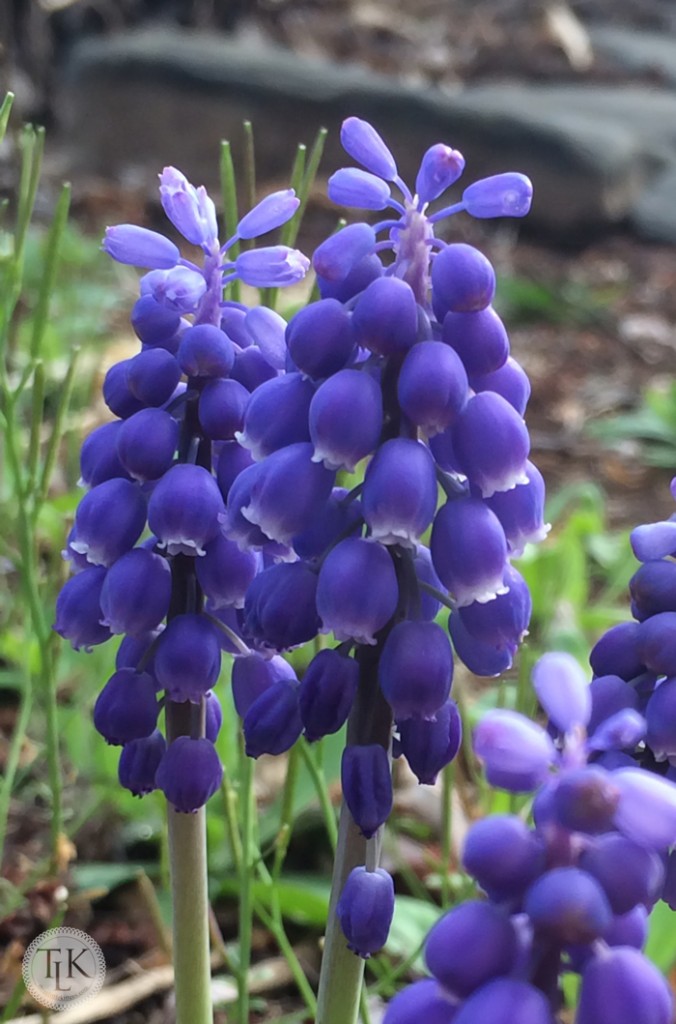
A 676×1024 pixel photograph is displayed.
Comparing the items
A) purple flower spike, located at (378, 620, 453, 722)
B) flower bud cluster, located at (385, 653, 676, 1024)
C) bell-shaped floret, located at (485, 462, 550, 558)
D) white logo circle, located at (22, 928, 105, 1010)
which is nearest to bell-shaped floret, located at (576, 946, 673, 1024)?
flower bud cluster, located at (385, 653, 676, 1024)

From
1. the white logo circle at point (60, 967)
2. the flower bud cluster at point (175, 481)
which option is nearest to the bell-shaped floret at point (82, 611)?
the flower bud cluster at point (175, 481)

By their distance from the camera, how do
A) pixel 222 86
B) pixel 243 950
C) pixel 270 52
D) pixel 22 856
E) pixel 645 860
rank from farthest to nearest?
pixel 270 52 → pixel 222 86 → pixel 22 856 → pixel 243 950 → pixel 645 860

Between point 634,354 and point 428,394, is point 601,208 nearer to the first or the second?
point 634,354

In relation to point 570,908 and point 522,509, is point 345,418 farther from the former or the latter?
point 570,908

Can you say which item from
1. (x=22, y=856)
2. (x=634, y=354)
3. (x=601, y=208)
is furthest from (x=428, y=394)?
(x=601, y=208)

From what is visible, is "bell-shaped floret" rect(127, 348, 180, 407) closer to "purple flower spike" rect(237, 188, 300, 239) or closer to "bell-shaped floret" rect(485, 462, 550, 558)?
"purple flower spike" rect(237, 188, 300, 239)

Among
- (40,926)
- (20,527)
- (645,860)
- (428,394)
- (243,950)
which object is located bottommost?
(40,926)

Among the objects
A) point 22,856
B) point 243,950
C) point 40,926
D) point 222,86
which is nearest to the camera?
point 243,950
